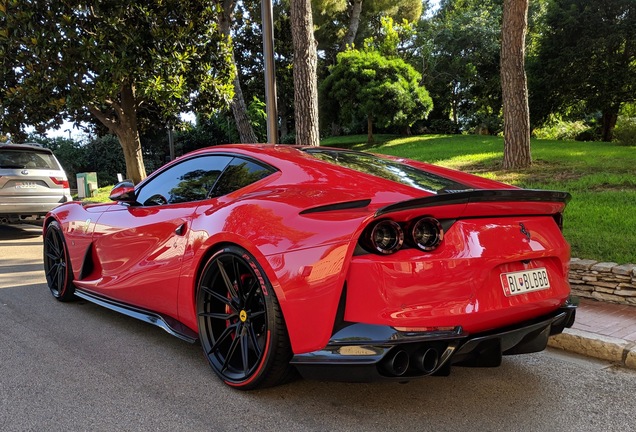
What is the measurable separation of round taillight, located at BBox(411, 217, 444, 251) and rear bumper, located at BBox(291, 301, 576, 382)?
41 cm

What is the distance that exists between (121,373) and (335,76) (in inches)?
763

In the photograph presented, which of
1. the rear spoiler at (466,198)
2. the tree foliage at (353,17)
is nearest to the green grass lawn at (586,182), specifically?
the rear spoiler at (466,198)

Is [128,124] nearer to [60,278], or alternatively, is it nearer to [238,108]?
[238,108]

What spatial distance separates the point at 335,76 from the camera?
2127 cm

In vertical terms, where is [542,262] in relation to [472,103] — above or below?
below

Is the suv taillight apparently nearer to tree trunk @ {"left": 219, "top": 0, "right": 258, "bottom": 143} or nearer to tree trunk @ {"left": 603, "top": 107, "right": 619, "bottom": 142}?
tree trunk @ {"left": 219, "top": 0, "right": 258, "bottom": 143}

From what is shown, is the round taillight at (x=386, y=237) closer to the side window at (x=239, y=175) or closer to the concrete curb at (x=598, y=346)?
the side window at (x=239, y=175)

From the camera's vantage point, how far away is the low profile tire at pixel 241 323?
270cm

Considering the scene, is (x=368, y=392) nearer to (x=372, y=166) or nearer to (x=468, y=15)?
(x=372, y=166)

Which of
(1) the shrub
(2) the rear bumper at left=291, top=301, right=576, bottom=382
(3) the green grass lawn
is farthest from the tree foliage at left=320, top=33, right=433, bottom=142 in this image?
(2) the rear bumper at left=291, top=301, right=576, bottom=382

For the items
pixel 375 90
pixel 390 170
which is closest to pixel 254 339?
pixel 390 170

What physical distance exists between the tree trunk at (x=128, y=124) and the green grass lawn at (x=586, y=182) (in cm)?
788

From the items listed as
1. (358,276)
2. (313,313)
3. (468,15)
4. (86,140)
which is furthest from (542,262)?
(468,15)

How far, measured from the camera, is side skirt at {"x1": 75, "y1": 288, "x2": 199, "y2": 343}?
10.9 ft
